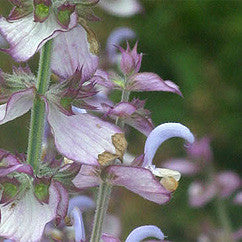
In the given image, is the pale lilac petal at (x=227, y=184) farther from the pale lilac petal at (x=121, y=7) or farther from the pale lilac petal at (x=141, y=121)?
the pale lilac petal at (x=141, y=121)

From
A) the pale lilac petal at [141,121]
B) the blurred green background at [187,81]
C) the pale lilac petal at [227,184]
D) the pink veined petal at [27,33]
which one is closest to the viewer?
the pink veined petal at [27,33]

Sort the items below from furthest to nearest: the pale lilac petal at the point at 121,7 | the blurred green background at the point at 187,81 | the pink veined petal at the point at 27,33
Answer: the blurred green background at the point at 187,81 < the pale lilac petal at the point at 121,7 < the pink veined petal at the point at 27,33

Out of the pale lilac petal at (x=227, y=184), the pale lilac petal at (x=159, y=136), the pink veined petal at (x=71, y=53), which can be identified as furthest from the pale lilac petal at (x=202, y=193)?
the pink veined petal at (x=71, y=53)

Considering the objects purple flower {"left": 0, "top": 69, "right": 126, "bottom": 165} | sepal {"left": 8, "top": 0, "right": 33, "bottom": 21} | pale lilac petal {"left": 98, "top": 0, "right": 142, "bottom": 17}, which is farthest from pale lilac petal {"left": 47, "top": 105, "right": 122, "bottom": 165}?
pale lilac petal {"left": 98, "top": 0, "right": 142, "bottom": 17}

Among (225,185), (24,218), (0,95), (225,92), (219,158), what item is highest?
(0,95)

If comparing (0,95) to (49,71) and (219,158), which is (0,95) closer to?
(49,71)

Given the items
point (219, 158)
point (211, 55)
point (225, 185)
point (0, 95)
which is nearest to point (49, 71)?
point (0, 95)

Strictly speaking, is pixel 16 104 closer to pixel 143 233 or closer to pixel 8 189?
pixel 8 189
